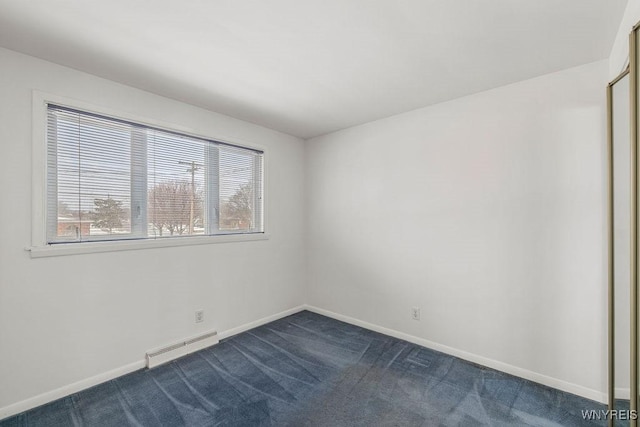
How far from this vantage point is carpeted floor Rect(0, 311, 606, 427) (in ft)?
6.21

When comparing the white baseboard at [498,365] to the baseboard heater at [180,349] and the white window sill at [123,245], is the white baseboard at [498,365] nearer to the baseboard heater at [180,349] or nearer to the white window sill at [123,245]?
Answer: the baseboard heater at [180,349]

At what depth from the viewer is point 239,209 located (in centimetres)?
337

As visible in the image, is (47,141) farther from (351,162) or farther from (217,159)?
(351,162)

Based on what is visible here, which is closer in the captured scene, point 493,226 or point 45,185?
point 45,185

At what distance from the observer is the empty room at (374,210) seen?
1.71 meters

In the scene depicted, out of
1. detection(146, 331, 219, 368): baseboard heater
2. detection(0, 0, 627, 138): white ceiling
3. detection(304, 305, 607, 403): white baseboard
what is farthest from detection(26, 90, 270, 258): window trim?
detection(304, 305, 607, 403): white baseboard

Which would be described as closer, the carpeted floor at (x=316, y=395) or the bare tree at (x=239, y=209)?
the carpeted floor at (x=316, y=395)

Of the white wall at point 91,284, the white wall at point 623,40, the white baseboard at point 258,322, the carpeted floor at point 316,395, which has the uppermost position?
the white wall at point 623,40

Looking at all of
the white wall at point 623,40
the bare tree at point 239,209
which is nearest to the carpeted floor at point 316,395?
the bare tree at point 239,209

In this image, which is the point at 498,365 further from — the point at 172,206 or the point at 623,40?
the point at 172,206

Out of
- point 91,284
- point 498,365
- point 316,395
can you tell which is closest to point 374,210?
point 498,365

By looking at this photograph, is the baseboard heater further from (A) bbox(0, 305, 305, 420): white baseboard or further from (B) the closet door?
(B) the closet door

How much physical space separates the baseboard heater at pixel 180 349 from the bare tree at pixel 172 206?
40.9 inches

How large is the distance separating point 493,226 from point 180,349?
302 cm
